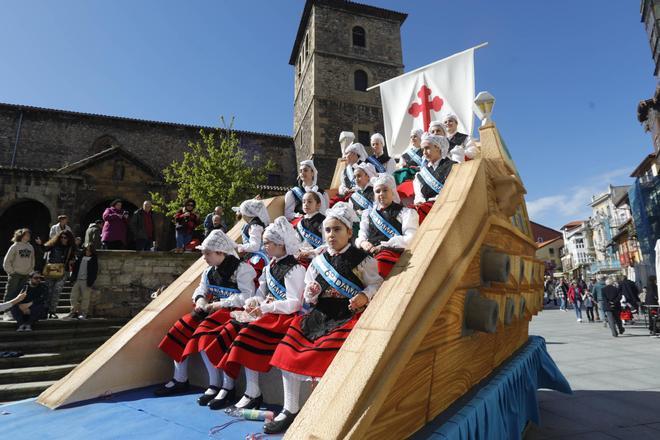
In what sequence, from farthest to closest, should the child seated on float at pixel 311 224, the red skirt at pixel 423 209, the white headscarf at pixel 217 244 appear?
the child seated on float at pixel 311 224, the red skirt at pixel 423 209, the white headscarf at pixel 217 244

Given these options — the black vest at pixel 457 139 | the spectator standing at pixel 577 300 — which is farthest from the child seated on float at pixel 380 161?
the spectator standing at pixel 577 300

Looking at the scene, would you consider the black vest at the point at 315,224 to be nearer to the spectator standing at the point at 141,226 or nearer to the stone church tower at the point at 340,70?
the spectator standing at the point at 141,226

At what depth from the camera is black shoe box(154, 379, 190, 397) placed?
3.20 metres

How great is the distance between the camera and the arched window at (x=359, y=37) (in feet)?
91.5

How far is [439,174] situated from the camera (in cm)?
430

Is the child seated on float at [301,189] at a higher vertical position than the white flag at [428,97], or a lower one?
lower

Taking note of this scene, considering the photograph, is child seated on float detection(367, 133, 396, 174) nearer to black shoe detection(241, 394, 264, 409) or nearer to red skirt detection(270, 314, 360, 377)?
red skirt detection(270, 314, 360, 377)

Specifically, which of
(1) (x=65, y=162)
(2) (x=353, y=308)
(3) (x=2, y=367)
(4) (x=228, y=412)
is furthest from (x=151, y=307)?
(1) (x=65, y=162)

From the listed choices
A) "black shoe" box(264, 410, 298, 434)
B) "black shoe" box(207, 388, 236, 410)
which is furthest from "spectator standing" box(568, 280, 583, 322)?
"black shoe" box(264, 410, 298, 434)

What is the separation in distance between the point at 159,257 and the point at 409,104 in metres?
8.11

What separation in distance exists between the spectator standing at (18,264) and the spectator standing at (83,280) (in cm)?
100

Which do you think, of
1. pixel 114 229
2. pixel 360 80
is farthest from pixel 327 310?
pixel 360 80

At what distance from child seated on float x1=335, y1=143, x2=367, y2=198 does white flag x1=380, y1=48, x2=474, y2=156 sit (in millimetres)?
1576

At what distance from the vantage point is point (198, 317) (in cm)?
354
